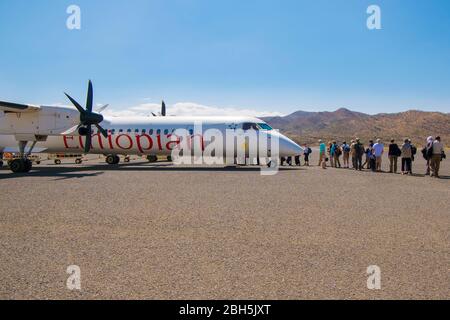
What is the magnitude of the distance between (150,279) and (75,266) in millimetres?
1243

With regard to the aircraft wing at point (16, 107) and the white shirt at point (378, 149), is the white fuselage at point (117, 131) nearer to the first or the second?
the aircraft wing at point (16, 107)

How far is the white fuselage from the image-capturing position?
20.5m

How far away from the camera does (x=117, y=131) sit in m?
24.2

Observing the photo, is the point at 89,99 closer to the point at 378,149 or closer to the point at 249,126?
the point at 249,126

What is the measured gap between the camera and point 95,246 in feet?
19.8

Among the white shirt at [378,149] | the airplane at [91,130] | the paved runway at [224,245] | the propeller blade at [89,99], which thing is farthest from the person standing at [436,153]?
the propeller blade at [89,99]

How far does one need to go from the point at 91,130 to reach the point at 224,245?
1985 cm

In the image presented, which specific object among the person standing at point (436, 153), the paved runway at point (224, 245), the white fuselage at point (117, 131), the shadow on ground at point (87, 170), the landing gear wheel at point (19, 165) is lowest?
the paved runway at point (224, 245)

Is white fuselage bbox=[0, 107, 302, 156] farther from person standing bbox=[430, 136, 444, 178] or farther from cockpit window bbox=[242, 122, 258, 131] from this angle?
person standing bbox=[430, 136, 444, 178]

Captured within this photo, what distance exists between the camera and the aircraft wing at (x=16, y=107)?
1869cm

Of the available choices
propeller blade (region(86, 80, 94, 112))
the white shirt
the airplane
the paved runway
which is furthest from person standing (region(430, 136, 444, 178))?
propeller blade (region(86, 80, 94, 112))
